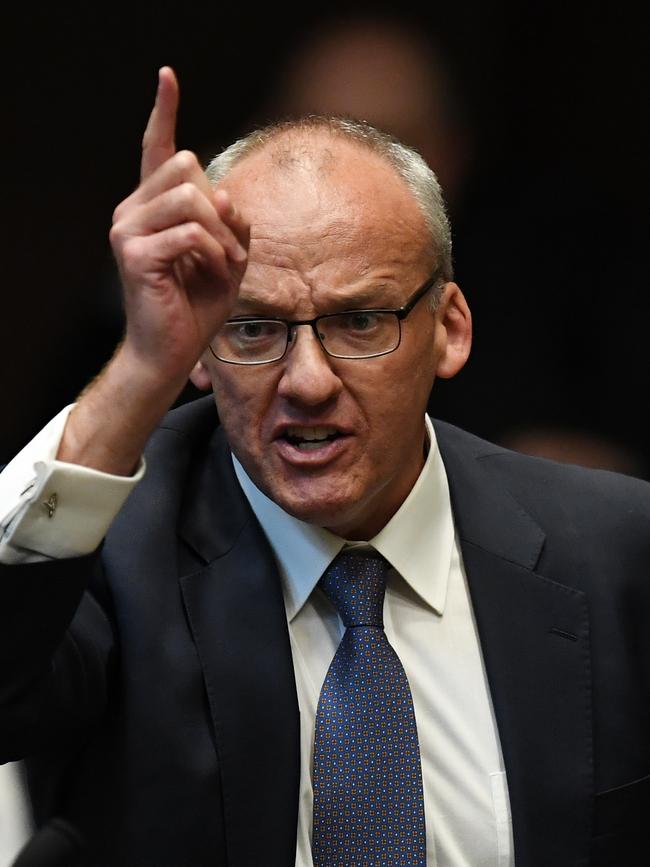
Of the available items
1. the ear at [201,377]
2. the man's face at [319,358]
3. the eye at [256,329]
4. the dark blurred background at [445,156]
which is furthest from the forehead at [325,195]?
the dark blurred background at [445,156]

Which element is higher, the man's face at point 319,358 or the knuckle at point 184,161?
the knuckle at point 184,161

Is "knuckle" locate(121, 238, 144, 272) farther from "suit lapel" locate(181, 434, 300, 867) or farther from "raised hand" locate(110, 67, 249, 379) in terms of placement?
"suit lapel" locate(181, 434, 300, 867)

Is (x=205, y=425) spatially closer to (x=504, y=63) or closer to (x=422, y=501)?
(x=422, y=501)

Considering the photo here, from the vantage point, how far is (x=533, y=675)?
196 centimetres

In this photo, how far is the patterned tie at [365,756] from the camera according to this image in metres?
1.82

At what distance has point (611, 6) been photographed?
3.06 m

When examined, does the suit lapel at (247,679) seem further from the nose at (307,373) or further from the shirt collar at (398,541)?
the nose at (307,373)

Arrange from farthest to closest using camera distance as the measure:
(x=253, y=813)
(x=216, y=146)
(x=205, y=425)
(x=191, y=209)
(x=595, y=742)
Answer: (x=216, y=146), (x=205, y=425), (x=595, y=742), (x=253, y=813), (x=191, y=209)

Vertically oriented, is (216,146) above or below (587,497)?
above

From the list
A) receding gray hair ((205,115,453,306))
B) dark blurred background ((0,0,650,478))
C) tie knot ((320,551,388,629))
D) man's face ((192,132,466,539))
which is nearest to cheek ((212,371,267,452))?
man's face ((192,132,466,539))

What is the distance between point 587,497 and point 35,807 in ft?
3.09

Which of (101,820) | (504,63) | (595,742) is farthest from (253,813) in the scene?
(504,63)

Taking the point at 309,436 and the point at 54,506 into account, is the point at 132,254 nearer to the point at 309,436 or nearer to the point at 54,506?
the point at 54,506

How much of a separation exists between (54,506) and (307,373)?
44cm
